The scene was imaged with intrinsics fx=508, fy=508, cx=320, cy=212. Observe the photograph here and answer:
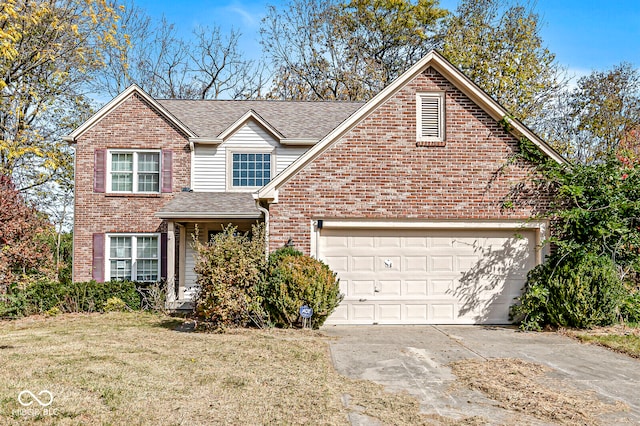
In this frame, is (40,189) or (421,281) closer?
(421,281)

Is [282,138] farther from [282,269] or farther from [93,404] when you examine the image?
[93,404]

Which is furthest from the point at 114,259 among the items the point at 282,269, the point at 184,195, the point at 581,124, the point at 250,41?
the point at 581,124

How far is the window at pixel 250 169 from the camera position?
682 inches

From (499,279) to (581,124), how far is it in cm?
1902

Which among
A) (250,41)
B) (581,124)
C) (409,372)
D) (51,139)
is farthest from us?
(250,41)

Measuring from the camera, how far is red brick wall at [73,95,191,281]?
1645cm

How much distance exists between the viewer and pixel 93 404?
579 centimetres

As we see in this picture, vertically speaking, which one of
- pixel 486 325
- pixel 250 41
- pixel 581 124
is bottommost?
pixel 486 325

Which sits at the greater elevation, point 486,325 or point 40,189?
point 40,189

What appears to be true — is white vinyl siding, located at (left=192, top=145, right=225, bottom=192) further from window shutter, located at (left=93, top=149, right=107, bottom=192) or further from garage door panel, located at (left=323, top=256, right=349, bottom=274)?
garage door panel, located at (left=323, top=256, right=349, bottom=274)

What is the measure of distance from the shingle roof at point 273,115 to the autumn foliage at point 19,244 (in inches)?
231

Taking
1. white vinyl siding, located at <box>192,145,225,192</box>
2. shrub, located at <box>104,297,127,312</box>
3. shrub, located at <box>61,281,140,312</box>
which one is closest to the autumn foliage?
shrub, located at <box>61,281,140,312</box>

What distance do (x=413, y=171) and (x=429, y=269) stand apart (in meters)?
2.34

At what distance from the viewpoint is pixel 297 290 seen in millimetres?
10609
